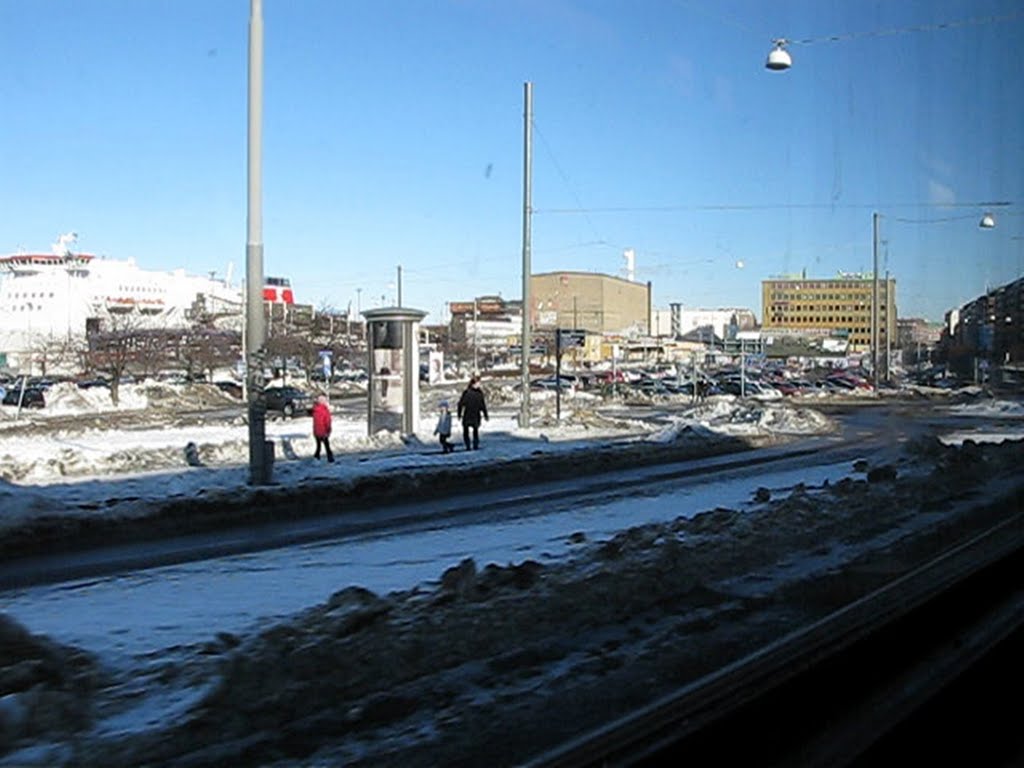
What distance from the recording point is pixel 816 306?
393ft

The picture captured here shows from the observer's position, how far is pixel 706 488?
1894 cm

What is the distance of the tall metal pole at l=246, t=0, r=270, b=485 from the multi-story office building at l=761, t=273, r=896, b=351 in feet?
342

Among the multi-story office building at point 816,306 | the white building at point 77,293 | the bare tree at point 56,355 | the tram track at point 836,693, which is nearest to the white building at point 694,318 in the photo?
the multi-story office building at point 816,306

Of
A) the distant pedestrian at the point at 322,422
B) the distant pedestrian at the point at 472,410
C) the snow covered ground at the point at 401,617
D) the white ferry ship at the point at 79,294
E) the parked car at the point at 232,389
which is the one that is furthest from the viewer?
the white ferry ship at the point at 79,294

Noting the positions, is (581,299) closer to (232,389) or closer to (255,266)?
(232,389)

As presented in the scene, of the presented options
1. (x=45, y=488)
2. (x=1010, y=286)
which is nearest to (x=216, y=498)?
(x=45, y=488)

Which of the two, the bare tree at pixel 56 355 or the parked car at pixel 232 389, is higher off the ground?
the bare tree at pixel 56 355

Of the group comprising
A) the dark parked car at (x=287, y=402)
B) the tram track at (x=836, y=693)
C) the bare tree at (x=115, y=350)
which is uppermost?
the bare tree at (x=115, y=350)

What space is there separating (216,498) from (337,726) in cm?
1156

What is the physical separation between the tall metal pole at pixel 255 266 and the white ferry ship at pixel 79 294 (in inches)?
3031

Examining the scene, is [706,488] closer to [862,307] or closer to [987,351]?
[987,351]

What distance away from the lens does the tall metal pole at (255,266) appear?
17.8 meters

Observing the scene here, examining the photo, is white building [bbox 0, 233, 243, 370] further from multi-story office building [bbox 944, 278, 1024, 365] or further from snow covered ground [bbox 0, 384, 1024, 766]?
snow covered ground [bbox 0, 384, 1024, 766]

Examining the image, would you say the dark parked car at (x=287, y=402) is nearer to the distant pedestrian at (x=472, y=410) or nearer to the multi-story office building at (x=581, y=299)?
the distant pedestrian at (x=472, y=410)
